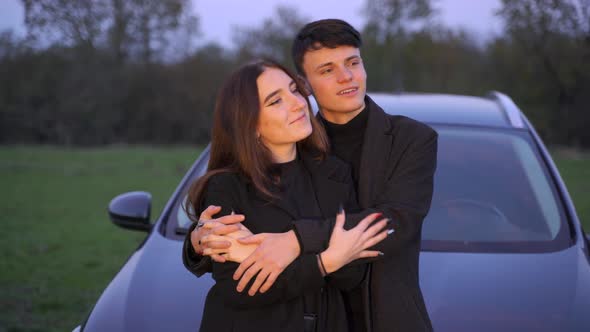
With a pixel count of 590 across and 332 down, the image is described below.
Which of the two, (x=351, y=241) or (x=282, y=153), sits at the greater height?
(x=282, y=153)

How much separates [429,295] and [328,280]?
59cm

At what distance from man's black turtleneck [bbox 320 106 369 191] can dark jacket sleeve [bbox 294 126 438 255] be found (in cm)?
23

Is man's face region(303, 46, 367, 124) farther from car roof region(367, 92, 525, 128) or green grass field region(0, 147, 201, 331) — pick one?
green grass field region(0, 147, 201, 331)

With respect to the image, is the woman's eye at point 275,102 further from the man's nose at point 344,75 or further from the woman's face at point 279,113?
the man's nose at point 344,75

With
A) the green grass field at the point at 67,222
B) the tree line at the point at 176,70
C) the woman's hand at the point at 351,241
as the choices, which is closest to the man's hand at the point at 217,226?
the woman's hand at the point at 351,241

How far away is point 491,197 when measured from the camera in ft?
9.95

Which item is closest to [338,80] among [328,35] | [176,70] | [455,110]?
[328,35]

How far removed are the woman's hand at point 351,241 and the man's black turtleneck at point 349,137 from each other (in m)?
0.39

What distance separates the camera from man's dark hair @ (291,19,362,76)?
2217 millimetres

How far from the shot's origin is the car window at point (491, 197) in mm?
2793

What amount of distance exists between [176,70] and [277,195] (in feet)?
81.4

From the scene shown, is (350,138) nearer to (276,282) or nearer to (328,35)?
(328,35)

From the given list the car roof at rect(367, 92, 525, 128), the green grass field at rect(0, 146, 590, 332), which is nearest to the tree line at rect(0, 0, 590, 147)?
the green grass field at rect(0, 146, 590, 332)

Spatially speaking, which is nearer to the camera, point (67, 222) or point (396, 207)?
point (396, 207)
